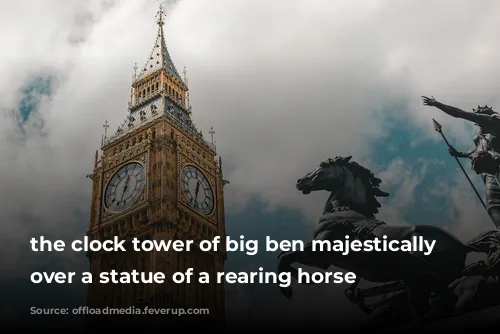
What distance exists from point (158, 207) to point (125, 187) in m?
4.89

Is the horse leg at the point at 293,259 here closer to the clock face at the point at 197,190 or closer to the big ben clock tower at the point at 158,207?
the big ben clock tower at the point at 158,207

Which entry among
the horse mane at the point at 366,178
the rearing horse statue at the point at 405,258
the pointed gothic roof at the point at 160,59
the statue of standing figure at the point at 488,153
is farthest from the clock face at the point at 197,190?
the rearing horse statue at the point at 405,258

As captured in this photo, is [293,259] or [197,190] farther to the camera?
[197,190]

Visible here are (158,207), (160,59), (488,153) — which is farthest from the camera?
(160,59)

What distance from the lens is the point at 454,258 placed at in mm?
20719

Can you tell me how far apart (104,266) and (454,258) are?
32249mm

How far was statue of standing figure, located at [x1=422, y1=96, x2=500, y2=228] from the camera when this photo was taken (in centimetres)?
2308

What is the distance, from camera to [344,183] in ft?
73.6

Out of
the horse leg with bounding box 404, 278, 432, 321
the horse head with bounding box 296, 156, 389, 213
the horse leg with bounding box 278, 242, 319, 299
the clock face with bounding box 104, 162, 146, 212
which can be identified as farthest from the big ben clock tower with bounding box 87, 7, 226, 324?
the horse leg with bounding box 404, 278, 432, 321

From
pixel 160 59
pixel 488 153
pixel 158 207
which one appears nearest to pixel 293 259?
pixel 488 153

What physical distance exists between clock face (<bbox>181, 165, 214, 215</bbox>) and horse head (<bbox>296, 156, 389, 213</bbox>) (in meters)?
26.3

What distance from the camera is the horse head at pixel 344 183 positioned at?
22203 millimetres

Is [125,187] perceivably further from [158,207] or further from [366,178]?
[366,178]

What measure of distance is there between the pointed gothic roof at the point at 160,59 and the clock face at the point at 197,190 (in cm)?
1250
